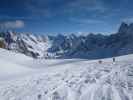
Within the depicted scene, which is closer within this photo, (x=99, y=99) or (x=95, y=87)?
(x=99, y=99)

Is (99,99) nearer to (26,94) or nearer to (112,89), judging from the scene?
(112,89)

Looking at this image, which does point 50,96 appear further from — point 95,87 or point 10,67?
point 10,67

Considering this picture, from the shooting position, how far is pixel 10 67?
14.0 m

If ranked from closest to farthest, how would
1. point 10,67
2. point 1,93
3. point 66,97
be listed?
point 66,97 → point 1,93 → point 10,67

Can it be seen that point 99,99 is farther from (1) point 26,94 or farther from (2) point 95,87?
(1) point 26,94

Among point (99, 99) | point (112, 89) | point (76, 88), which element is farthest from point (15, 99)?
point (112, 89)

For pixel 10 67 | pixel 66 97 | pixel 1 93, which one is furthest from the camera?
pixel 10 67

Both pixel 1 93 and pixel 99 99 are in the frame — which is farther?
pixel 1 93

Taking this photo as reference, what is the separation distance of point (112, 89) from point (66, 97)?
223 centimetres

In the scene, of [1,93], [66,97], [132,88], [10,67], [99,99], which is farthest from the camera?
[10,67]

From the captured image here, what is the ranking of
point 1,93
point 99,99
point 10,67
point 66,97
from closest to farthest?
point 99,99 < point 66,97 < point 1,93 < point 10,67

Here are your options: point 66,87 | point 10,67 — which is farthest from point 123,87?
point 10,67

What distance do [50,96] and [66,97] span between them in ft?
2.37

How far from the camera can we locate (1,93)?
6.95 metres
